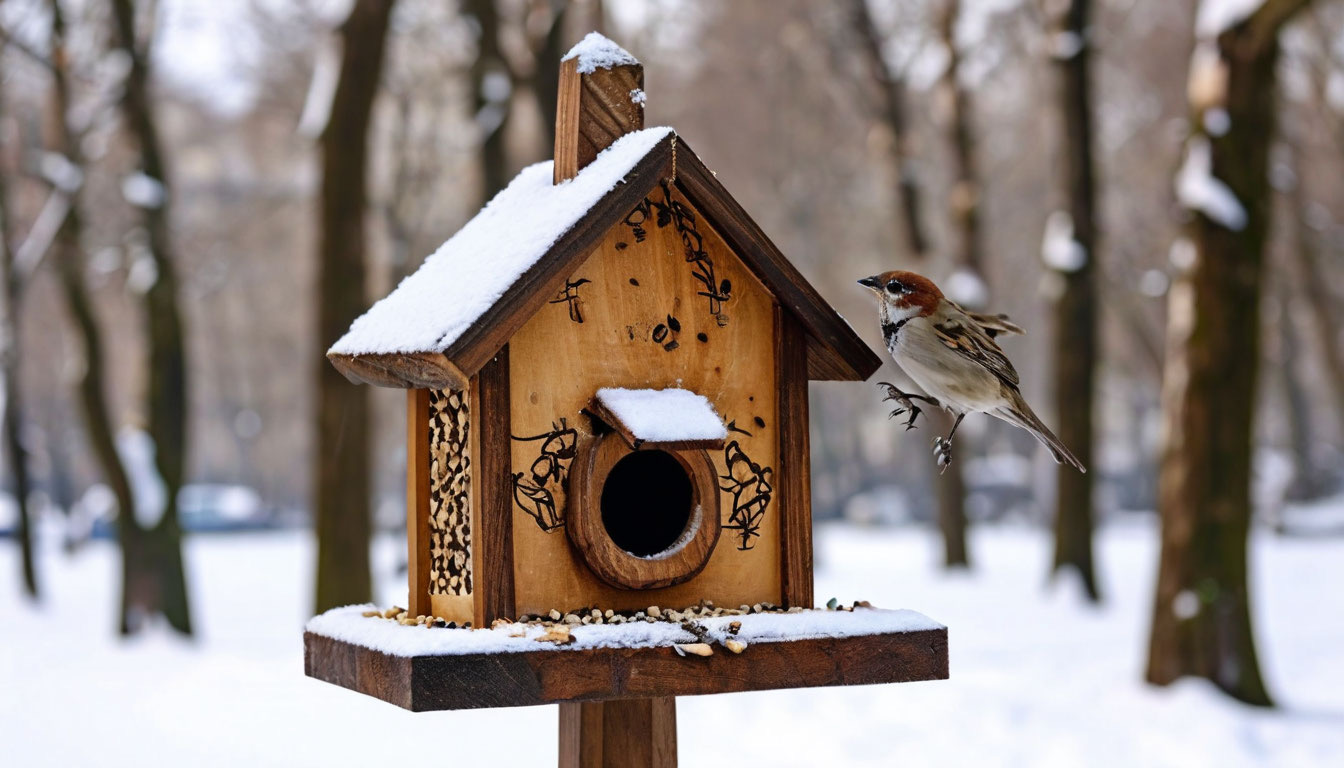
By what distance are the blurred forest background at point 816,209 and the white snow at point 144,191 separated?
39mm

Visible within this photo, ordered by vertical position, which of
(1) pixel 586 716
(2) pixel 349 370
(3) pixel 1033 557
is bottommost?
(3) pixel 1033 557

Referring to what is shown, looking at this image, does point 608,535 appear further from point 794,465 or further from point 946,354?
point 946,354

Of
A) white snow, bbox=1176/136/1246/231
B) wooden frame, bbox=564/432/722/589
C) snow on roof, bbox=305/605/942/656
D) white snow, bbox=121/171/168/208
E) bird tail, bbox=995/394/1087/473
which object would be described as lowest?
snow on roof, bbox=305/605/942/656

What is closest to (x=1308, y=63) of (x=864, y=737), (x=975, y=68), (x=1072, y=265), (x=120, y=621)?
(x=975, y=68)

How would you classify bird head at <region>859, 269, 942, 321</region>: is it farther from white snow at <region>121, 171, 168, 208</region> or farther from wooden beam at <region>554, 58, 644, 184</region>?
white snow at <region>121, 171, 168, 208</region>

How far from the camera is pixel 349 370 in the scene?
352cm

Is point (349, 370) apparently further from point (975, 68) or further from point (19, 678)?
point (975, 68)

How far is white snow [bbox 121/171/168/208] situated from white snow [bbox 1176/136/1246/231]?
9.38m

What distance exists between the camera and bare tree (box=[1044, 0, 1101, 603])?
1483 cm


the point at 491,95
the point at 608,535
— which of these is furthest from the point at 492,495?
the point at 491,95

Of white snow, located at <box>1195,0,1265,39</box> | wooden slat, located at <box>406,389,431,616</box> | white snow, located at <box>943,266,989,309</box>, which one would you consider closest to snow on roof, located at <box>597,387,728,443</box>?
wooden slat, located at <box>406,389,431,616</box>

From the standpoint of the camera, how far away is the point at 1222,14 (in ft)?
29.6

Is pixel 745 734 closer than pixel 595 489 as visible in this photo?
No

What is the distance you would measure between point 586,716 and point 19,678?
409 inches
